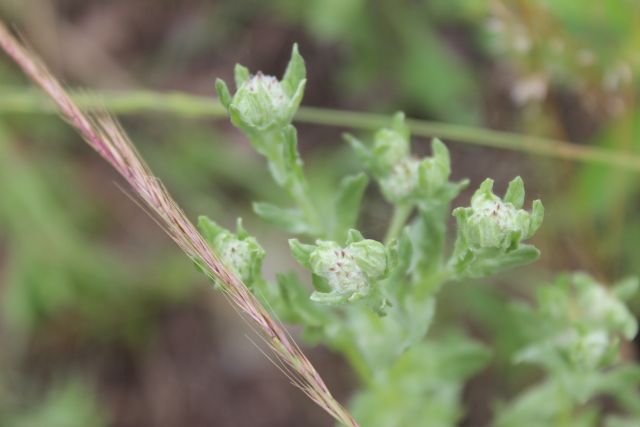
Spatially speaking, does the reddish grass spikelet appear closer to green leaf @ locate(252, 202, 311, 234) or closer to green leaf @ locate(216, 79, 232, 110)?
green leaf @ locate(216, 79, 232, 110)

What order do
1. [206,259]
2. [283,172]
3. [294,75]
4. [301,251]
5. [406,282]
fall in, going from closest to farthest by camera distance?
[206,259] → [301,251] → [294,75] → [283,172] → [406,282]

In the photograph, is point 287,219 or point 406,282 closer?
point 287,219

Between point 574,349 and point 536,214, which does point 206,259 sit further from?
point 574,349

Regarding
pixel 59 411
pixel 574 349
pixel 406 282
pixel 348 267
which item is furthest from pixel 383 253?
pixel 59 411

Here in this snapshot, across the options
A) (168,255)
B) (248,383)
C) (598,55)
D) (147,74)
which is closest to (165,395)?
(248,383)

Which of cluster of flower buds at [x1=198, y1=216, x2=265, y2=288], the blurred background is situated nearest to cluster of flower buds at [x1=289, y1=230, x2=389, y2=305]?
cluster of flower buds at [x1=198, y1=216, x2=265, y2=288]

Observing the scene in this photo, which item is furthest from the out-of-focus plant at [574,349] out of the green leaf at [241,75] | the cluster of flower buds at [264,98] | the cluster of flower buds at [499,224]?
the green leaf at [241,75]

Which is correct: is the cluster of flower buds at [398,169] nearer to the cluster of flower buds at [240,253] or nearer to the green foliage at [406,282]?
the green foliage at [406,282]
